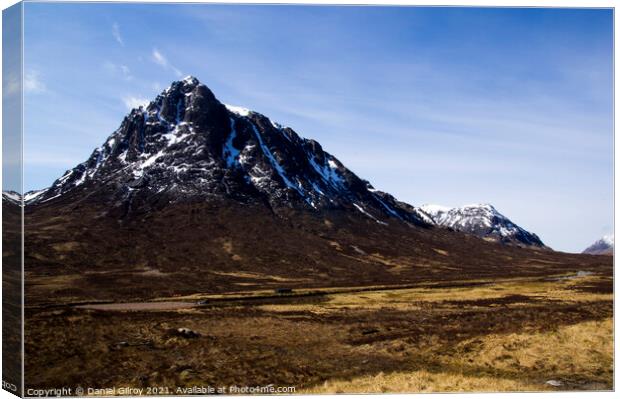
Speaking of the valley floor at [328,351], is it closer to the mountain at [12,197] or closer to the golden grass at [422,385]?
the golden grass at [422,385]

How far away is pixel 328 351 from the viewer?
3177 cm

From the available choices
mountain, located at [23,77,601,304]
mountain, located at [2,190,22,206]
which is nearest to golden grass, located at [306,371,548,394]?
mountain, located at [2,190,22,206]

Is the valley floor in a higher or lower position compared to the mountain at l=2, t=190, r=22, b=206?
lower

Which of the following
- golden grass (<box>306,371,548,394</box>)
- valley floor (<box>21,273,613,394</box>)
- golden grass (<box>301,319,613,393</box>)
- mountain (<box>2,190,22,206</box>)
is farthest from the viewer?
valley floor (<box>21,273,613,394</box>)

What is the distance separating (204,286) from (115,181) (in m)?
108

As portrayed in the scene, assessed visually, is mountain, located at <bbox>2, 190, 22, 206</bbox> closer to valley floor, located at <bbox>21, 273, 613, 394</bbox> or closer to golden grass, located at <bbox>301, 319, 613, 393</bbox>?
valley floor, located at <bbox>21, 273, 613, 394</bbox>

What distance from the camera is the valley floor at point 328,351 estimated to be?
25.1 meters

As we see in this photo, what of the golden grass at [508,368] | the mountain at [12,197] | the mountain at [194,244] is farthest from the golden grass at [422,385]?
the mountain at [194,244]

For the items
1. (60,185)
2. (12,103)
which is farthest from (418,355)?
(60,185)

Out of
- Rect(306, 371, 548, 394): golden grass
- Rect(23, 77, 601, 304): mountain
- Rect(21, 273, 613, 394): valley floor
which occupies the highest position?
Rect(23, 77, 601, 304): mountain

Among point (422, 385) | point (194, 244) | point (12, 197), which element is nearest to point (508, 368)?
point (422, 385)

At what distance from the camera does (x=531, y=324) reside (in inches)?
1531

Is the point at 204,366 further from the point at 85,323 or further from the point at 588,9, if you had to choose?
the point at 588,9

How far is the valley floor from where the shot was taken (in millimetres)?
25109
